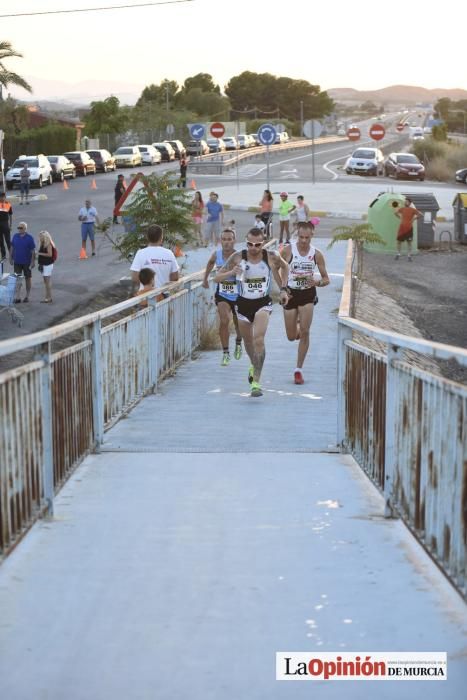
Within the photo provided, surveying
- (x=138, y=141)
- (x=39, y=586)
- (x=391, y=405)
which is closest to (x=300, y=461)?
(x=391, y=405)

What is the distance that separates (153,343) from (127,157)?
63812 mm

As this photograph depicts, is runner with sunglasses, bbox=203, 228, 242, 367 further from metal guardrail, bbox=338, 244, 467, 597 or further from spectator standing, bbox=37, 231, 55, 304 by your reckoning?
spectator standing, bbox=37, 231, 55, 304

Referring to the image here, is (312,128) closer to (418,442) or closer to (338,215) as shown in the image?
(338,215)

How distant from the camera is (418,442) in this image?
5.83 meters

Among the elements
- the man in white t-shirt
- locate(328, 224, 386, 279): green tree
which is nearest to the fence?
the man in white t-shirt

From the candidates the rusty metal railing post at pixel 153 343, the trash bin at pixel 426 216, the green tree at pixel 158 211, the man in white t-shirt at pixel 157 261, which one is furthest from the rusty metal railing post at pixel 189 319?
the trash bin at pixel 426 216

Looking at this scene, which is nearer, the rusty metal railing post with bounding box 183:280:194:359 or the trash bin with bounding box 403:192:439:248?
the rusty metal railing post with bounding box 183:280:194:359

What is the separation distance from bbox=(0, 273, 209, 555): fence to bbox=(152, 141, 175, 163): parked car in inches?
2742

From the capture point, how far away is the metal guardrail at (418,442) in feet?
16.5

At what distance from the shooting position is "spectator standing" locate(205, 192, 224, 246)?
102ft

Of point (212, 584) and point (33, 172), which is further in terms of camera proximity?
point (33, 172)

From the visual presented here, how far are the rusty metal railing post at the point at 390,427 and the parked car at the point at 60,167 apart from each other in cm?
5419

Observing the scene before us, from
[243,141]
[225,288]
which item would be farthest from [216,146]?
[225,288]

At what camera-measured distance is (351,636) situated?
4.86m
